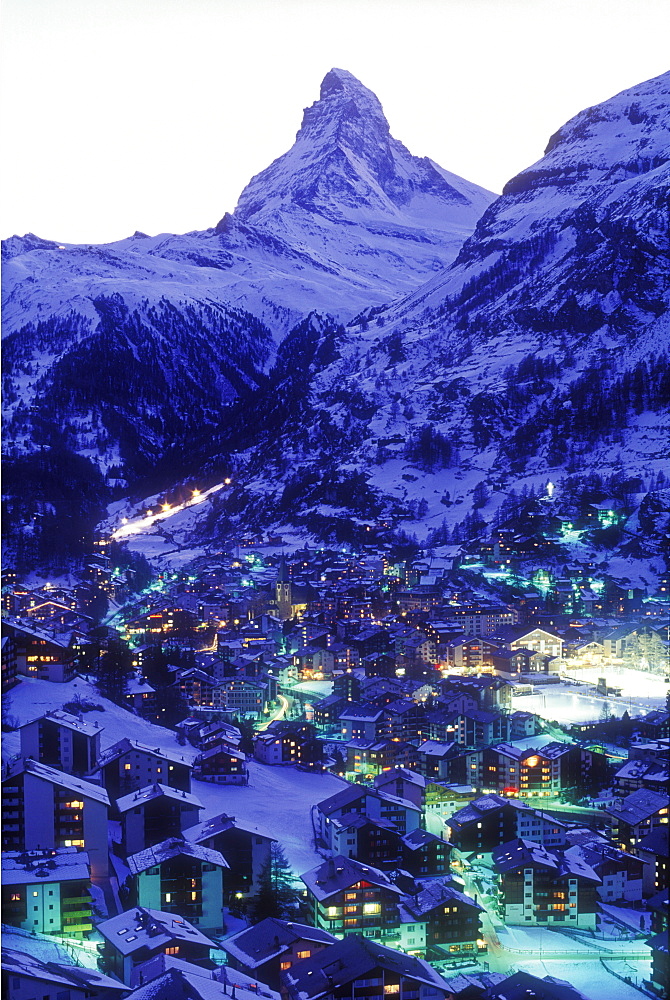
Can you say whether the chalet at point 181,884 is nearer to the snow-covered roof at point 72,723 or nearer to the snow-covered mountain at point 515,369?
the snow-covered roof at point 72,723

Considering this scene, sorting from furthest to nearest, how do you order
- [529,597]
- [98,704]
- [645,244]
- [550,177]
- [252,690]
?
[550,177] → [645,244] → [529,597] → [252,690] → [98,704]

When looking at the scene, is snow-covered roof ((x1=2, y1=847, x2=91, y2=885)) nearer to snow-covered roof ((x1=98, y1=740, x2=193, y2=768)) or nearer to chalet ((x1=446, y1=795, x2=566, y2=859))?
snow-covered roof ((x1=98, y1=740, x2=193, y2=768))

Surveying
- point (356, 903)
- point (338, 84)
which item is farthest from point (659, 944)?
point (338, 84)

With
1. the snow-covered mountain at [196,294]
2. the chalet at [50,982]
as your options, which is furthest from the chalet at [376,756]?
the snow-covered mountain at [196,294]

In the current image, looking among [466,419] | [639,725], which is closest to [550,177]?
[466,419]

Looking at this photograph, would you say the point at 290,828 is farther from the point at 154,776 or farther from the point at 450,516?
the point at 450,516

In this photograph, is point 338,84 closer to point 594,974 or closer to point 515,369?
point 515,369
